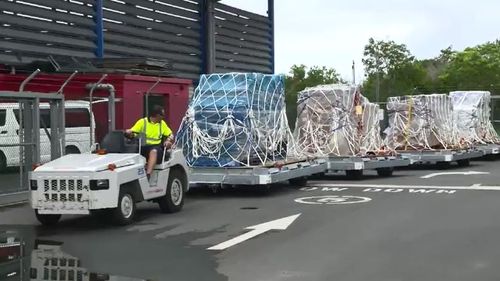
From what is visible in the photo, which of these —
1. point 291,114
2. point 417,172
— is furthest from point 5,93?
point 417,172

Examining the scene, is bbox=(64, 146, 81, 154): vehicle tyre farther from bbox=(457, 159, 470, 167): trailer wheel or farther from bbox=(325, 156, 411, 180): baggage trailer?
bbox=(457, 159, 470, 167): trailer wheel

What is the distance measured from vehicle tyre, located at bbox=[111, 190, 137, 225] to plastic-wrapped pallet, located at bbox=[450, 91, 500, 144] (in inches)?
698

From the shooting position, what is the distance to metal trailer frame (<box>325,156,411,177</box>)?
18.9 meters

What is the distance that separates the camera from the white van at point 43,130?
1517 centimetres

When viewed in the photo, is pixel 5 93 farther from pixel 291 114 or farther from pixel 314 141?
pixel 291 114

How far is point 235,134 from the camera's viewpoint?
1521 centimetres

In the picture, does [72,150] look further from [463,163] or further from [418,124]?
[463,163]

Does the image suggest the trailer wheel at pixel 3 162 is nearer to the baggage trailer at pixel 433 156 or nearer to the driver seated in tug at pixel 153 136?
the driver seated in tug at pixel 153 136

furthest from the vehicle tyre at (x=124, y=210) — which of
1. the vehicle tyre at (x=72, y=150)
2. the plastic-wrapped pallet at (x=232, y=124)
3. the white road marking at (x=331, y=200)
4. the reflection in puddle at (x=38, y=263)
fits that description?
the vehicle tyre at (x=72, y=150)

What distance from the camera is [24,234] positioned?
10531 mm

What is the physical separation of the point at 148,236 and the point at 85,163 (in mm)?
1597

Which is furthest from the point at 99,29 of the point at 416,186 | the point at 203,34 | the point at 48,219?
the point at 416,186

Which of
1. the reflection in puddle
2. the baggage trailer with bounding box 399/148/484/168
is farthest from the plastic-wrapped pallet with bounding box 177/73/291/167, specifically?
the baggage trailer with bounding box 399/148/484/168

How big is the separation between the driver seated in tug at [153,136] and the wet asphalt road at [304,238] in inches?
42.1
